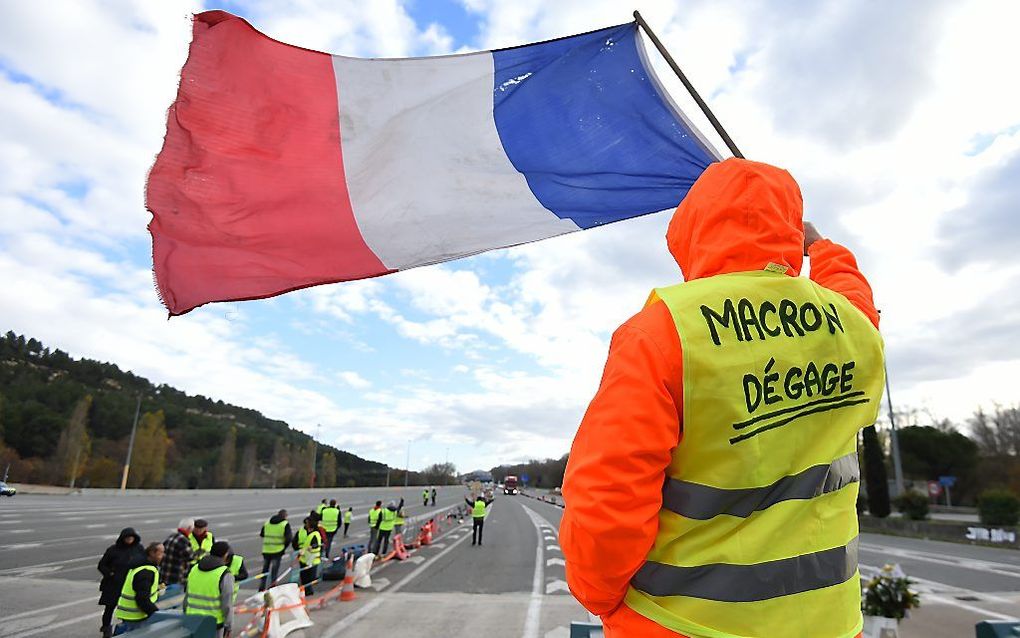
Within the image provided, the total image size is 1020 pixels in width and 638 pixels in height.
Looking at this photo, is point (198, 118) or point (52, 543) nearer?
point (198, 118)

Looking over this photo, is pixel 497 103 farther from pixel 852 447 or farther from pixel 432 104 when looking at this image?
pixel 852 447

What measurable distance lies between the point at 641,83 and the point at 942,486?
58.0 metres

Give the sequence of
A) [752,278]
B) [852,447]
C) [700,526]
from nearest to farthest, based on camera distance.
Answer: [700,526] < [752,278] < [852,447]

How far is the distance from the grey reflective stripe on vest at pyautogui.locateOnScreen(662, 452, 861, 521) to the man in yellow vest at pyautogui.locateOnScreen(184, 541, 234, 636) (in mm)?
7235

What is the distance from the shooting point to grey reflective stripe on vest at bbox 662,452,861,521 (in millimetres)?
1357

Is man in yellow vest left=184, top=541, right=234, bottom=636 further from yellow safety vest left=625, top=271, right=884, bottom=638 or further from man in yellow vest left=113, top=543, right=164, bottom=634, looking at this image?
yellow safety vest left=625, top=271, right=884, bottom=638

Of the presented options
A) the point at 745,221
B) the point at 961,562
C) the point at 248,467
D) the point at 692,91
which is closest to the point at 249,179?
the point at 692,91

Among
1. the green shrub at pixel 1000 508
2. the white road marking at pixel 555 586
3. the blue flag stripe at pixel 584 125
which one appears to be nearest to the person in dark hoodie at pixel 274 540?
the white road marking at pixel 555 586

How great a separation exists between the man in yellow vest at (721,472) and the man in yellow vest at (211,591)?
7.01m

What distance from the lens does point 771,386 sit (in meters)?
1.43

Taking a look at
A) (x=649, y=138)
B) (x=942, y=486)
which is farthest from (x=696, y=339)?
(x=942, y=486)

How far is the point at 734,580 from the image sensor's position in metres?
1.33

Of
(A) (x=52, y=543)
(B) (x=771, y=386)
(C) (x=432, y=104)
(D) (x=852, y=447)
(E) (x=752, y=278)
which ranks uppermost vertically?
(C) (x=432, y=104)

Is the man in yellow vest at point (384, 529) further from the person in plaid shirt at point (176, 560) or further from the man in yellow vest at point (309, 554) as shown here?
the person in plaid shirt at point (176, 560)
